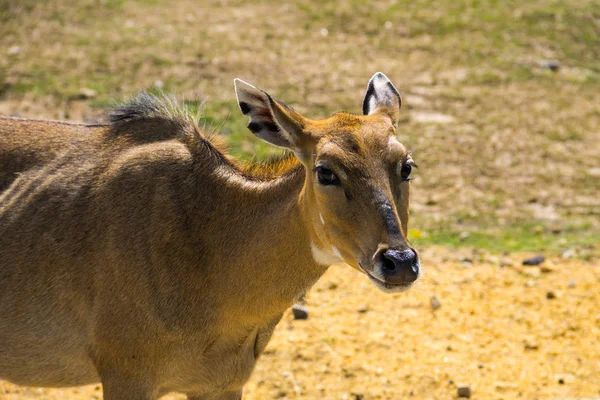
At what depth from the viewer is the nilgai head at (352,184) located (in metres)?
7.17

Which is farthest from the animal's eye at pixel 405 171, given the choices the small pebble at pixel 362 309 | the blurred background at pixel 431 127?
the small pebble at pixel 362 309

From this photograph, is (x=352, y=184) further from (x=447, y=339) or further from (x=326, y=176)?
(x=447, y=339)

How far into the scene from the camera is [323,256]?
7.86 m

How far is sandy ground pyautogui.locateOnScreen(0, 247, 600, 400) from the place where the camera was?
34.5 ft

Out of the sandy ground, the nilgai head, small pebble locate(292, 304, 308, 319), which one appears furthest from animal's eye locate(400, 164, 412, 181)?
small pebble locate(292, 304, 308, 319)

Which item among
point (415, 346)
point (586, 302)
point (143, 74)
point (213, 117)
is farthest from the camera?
point (143, 74)

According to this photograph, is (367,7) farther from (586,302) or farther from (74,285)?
(74,285)

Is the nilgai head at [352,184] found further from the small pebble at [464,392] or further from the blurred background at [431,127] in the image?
the small pebble at [464,392]

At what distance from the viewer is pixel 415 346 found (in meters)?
11.4

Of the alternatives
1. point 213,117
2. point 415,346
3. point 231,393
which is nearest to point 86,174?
point 231,393

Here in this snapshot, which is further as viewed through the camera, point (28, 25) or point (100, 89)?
point (28, 25)

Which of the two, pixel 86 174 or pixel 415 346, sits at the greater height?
pixel 86 174

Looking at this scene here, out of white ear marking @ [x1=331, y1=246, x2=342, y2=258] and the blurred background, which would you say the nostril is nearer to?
white ear marking @ [x1=331, y1=246, x2=342, y2=258]

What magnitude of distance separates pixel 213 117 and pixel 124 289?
8126 mm
